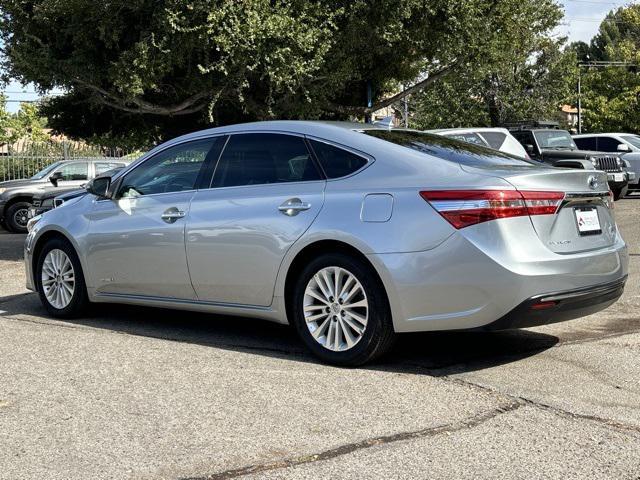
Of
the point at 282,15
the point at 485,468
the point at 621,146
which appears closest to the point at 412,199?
the point at 485,468

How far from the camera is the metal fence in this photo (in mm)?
24766

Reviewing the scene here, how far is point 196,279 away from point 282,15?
25.4 feet

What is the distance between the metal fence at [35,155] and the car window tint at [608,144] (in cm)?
1298

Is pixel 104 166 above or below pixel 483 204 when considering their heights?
above

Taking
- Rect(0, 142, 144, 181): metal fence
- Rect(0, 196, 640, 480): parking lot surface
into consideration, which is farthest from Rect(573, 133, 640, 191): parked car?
Rect(0, 196, 640, 480): parking lot surface

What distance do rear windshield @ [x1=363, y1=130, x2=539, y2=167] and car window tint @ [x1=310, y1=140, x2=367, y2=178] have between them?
293 mm

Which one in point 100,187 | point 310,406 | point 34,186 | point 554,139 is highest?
point 554,139

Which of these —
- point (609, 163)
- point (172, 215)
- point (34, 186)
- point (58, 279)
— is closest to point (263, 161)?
point (172, 215)

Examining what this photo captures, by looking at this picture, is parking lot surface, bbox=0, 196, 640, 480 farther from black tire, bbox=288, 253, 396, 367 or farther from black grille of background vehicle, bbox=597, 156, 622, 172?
black grille of background vehicle, bbox=597, 156, 622, 172

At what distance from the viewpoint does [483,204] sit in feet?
16.3

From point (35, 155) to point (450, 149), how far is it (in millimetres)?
21287

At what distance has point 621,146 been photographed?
23359 millimetres

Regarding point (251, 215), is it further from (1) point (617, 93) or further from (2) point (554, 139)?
(1) point (617, 93)

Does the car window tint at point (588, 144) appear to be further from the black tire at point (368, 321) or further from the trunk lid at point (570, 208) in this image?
the black tire at point (368, 321)
